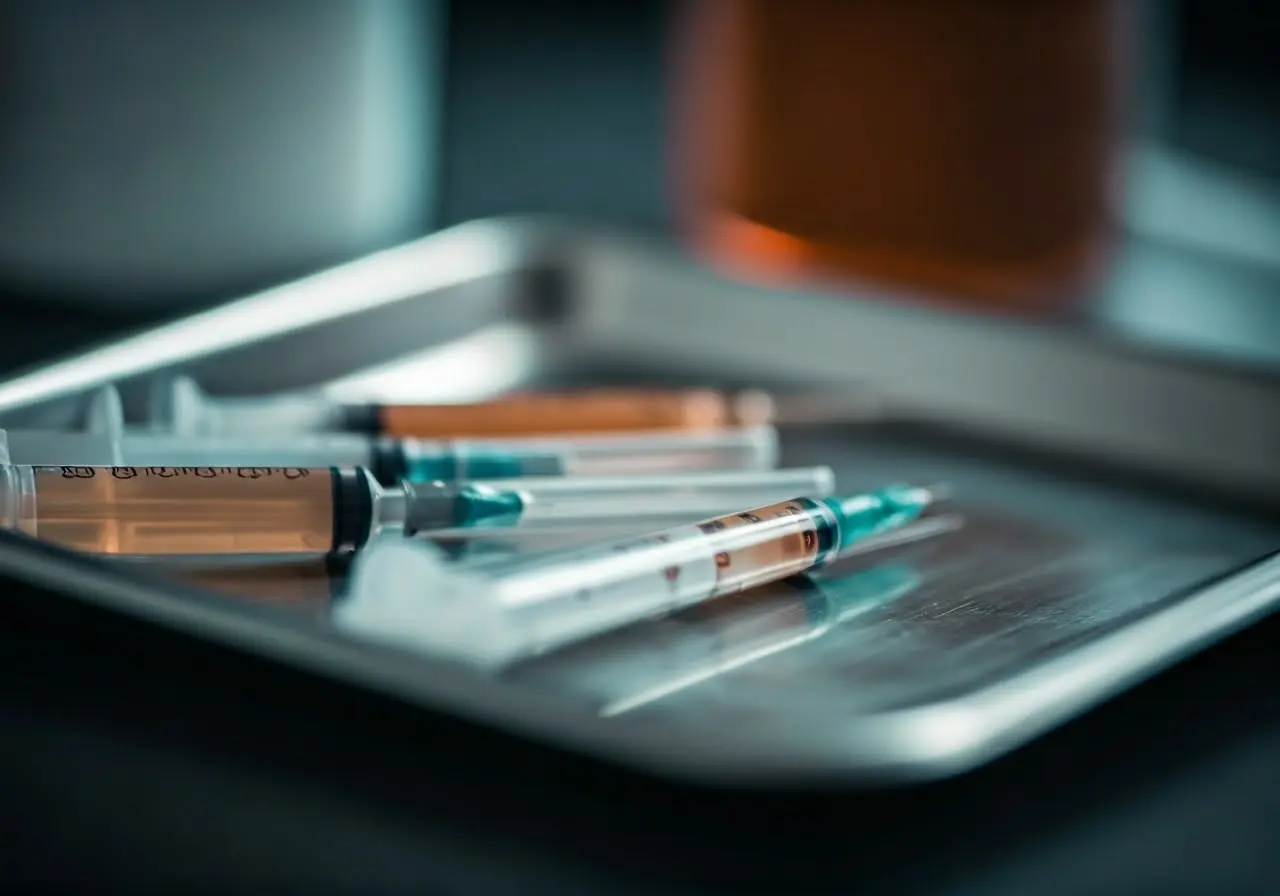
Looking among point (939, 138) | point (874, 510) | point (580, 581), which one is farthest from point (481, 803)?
point (939, 138)

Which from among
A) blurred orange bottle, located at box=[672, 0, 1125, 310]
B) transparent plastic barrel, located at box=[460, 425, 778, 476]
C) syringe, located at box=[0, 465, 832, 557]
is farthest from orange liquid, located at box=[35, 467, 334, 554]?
blurred orange bottle, located at box=[672, 0, 1125, 310]

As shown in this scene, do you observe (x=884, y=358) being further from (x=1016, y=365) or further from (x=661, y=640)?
(x=661, y=640)

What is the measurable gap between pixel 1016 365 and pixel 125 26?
1.56 feet

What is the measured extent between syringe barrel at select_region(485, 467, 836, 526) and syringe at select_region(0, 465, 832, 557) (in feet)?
0.09

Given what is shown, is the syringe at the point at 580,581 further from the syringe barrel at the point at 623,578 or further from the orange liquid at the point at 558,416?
the orange liquid at the point at 558,416

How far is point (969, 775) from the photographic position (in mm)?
253

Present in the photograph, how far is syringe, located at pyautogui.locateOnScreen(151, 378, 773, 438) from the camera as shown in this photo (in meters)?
0.44

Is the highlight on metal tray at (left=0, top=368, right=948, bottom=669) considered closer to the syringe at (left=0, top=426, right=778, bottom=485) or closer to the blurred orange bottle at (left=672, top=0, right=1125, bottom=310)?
the syringe at (left=0, top=426, right=778, bottom=485)

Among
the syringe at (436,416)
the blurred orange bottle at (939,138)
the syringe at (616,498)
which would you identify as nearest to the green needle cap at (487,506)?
the syringe at (616,498)

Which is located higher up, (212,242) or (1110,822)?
(212,242)

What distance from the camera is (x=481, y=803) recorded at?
232mm

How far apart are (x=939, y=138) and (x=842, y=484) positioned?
12.8 inches

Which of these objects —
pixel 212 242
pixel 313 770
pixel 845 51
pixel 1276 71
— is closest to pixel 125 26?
pixel 212 242

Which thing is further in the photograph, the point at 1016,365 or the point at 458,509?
the point at 1016,365
